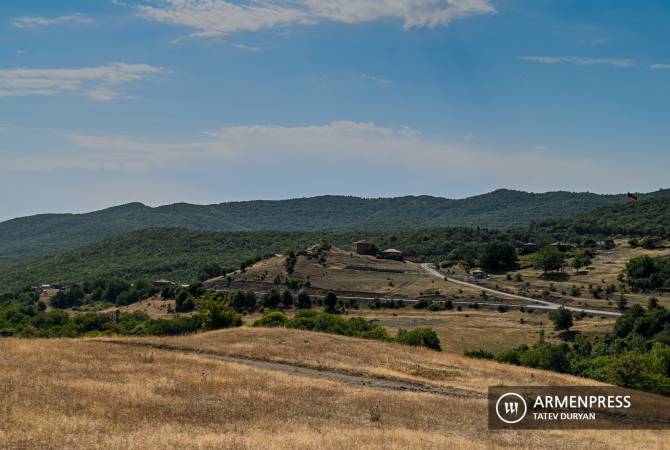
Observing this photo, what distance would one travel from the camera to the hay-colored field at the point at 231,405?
18.3 meters

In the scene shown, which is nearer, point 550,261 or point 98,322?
point 98,322

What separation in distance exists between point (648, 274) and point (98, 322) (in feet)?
342

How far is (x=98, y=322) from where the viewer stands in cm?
10650

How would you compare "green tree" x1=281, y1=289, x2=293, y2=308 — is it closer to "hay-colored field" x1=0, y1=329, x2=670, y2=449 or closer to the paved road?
the paved road

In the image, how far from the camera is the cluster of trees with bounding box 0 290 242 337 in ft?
196

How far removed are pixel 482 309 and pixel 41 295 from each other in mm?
113984

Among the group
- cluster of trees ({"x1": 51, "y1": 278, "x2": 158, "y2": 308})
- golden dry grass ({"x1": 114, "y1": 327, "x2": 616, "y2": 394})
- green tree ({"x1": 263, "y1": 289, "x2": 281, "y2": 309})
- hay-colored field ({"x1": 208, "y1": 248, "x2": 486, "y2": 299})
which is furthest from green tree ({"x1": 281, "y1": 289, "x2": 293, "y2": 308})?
golden dry grass ({"x1": 114, "y1": 327, "x2": 616, "y2": 394})

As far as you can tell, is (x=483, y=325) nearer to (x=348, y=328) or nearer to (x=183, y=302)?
(x=348, y=328)

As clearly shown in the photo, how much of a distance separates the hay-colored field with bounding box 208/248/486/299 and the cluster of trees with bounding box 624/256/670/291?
3060 cm

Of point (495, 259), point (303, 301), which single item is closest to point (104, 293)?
point (303, 301)

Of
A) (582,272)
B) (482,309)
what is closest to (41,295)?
(482,309)

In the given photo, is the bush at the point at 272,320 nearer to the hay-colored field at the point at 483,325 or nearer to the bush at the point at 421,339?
the bush at the point at 421,339

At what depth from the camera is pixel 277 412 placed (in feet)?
76.0

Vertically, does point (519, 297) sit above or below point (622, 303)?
below
